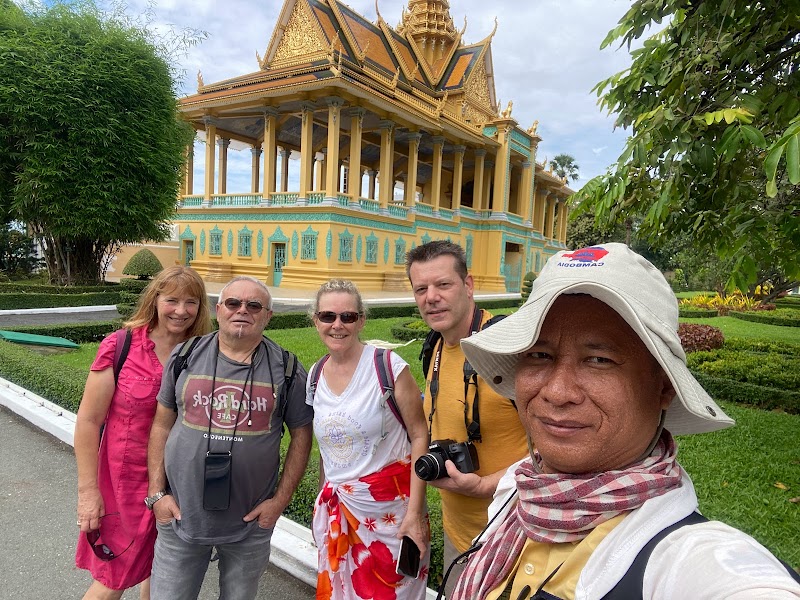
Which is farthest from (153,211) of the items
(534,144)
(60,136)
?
(534,144)

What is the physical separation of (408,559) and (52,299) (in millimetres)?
16149

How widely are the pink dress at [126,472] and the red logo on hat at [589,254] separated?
2032 mm

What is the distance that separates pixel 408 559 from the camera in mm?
2037

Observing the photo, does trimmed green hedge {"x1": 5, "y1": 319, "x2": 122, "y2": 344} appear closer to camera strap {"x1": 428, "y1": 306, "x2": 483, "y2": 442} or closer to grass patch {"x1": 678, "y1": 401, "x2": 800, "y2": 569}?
camera strap {"x1": 428, "y1": 306, "x2": 483, "y2": 442}

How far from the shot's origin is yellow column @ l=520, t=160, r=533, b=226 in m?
32.1

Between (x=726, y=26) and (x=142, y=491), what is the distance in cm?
445

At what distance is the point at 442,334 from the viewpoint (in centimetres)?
221

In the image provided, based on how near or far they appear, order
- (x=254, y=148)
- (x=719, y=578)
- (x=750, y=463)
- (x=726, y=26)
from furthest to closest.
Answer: (x=254, y=148), (x=750, y=463), (x=726, y=26), (x=719, y=578)

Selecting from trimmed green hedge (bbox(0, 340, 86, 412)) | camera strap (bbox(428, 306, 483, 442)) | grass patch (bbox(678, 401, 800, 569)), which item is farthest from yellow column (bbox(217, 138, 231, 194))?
camera strap (bbox(428, 306, 483, 442))

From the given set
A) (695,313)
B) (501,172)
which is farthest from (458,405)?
(501,172)

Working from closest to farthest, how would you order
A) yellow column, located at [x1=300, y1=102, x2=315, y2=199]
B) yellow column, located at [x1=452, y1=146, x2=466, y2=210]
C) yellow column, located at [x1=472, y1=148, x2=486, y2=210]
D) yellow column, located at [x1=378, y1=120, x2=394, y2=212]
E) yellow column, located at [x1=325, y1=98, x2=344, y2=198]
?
yellow column, located at [x1=325, y1=98, x2=344, y2=198], yellow column, located at [x1=300, y1=102, x2=315, y2=199], yellow column, located at [x1=378, y1=120, x2=394, y2=212], yellow column, located at [x1=452, y1=146, x2=466, y2=210], yellow column, located at [x1=472, y1=148, x2=486, y2=210]

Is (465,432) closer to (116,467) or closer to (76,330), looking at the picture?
(116,467)

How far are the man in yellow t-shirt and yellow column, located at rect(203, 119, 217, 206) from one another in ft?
81.4

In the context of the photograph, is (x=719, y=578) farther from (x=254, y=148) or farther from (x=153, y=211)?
(x=254, y=148)
